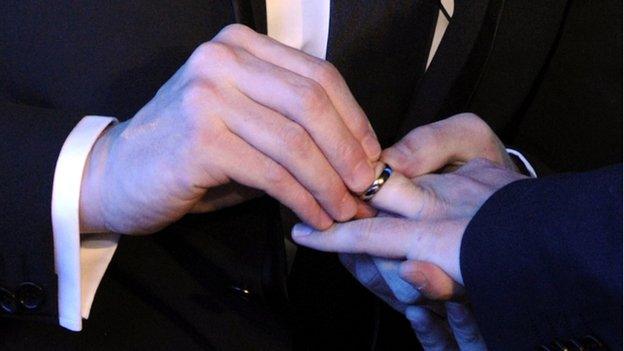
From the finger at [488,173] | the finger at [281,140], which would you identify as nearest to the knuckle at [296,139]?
the finger at [281,140]

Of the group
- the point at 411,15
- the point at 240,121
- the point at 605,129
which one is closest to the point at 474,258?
the point at 240,121

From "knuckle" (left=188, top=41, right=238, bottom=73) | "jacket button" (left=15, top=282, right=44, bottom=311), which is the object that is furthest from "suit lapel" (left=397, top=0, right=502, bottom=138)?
"jacket button" (left=15, top=282, right=44, bottom=311)

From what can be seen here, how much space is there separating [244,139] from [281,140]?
37mm

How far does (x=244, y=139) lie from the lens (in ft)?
1.99

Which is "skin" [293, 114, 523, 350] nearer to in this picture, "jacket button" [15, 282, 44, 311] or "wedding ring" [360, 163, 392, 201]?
"wedding ring" [360, 163, 392, 201]

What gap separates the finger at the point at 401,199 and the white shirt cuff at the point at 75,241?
12.2 inches

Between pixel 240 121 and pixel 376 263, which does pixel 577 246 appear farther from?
pixel 240 121

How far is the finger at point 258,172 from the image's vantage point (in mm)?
606

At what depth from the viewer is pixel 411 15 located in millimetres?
882

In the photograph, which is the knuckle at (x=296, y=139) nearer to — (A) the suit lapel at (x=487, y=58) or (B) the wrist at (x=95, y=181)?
(B) the wrist at (x=95, y=181)

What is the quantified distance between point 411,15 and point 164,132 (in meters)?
0.42

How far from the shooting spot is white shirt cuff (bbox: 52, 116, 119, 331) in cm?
67

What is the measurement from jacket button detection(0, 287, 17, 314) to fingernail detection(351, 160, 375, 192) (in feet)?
1.27

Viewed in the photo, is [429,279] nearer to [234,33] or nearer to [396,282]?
[396,282]
